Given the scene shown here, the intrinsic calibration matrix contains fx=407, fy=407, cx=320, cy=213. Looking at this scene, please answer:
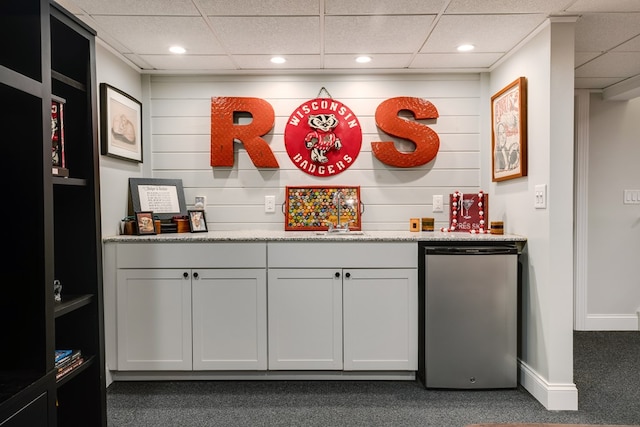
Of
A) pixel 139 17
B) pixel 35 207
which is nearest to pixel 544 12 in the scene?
pixel 139 17

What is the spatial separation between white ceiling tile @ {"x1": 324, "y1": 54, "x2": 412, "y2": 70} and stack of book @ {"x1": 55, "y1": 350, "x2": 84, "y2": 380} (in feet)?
7.52

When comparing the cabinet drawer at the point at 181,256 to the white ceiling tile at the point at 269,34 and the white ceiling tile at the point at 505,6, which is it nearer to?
the white ceiling tile at the point at 269,34

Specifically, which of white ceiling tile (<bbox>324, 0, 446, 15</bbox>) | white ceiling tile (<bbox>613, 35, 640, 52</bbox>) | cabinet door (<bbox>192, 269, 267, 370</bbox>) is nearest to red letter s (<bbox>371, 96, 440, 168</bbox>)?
white ceiling tile (<bbox>324, 0, 446, 15</bbox>)

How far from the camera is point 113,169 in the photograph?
2.72 meters

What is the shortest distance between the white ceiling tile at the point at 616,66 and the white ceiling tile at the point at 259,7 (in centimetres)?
220

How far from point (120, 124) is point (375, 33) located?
1791mm

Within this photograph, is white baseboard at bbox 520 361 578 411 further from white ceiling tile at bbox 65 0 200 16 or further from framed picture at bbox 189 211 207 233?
white ceiling tile at bbox 65 0 200 16

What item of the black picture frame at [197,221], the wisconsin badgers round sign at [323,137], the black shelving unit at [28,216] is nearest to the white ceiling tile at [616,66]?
the wisconsin badgers round sign at [323,137]

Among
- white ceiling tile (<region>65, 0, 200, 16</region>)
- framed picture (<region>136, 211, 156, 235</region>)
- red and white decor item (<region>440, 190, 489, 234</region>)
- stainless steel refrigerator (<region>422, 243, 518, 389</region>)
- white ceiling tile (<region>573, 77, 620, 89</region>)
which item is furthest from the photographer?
white ceiling tile (<region>573, 77, 620, 89</region>)

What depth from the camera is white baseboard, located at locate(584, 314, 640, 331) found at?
12.2 ft

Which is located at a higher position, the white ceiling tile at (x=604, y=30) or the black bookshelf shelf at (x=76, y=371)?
the white ceiling tile at (x=604, y=30)

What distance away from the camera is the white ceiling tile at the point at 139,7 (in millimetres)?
2080

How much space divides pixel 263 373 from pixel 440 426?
113 cm

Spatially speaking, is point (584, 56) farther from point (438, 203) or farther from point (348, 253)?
point (348, 253)
